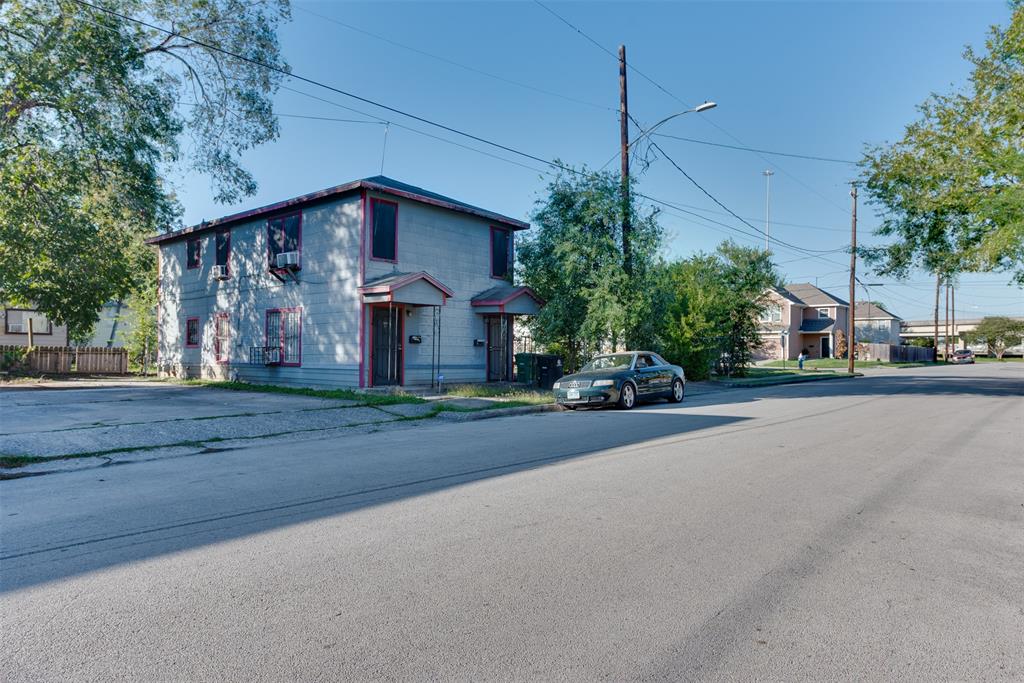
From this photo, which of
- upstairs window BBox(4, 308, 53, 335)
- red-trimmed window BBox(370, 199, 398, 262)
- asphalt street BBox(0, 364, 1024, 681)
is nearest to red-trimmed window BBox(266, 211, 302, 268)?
red-trimmed window BBox(370, 199, 398, 262)

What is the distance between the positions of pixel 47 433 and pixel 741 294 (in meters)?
26.7

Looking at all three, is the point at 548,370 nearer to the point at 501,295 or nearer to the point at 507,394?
the point at 507,394

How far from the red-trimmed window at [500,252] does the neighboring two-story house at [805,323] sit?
145ft

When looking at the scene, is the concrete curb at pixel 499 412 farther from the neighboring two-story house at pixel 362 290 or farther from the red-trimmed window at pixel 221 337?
the red-trimmed window at pixel 221 337

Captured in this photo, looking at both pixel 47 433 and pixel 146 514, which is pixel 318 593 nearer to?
pixel 146 514

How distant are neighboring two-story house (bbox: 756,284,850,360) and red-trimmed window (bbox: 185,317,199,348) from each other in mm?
51101

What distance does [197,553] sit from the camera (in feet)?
14.8

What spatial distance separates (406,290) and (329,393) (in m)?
3.75

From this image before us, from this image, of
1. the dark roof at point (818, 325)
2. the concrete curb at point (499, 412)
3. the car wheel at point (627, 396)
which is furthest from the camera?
the dark roof at point (818, 325)

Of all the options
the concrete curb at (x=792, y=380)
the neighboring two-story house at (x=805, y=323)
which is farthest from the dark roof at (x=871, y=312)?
the concrete curb at (x=792, y=380)

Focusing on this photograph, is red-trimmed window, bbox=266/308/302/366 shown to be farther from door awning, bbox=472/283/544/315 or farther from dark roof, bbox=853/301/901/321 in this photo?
dark roof, bbox=853/301/901/321

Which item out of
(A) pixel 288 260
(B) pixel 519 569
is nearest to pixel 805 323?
(A) pixel 288 260

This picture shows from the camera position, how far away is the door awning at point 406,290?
58.6 ft

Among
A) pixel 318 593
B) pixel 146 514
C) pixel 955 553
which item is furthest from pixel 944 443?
pixel 146 514
